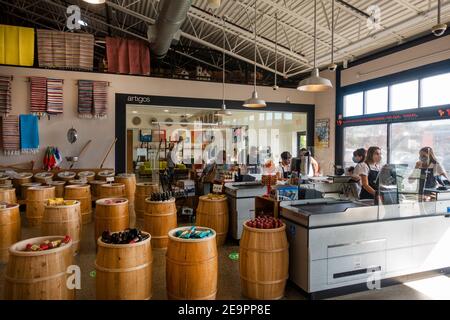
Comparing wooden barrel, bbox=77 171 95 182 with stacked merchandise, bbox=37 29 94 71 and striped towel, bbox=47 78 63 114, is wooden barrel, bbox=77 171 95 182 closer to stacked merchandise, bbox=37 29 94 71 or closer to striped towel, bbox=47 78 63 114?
striped towel, bbox=47 78 63 114

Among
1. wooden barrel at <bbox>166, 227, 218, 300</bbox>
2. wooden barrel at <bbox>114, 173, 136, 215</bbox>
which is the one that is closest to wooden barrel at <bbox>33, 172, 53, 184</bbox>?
wooden barrel at <bbox>114, 173, 136, 215</bbox>

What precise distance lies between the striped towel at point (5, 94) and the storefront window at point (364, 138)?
9.51m

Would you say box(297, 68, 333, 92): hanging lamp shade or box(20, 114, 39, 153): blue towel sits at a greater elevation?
box(297, 68, 333, 92): hanging lamp shade

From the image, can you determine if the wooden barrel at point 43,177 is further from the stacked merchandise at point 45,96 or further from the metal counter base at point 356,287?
the metal counter base at point 356,287

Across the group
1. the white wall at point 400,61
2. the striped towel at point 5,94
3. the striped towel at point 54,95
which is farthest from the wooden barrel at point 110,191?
the white wall at point 400,61

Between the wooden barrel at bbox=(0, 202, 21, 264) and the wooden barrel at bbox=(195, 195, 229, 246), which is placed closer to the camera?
the wooden barrel at bbox=(0, 202, 21, 264)

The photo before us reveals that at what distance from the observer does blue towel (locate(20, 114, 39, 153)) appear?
7918 mm

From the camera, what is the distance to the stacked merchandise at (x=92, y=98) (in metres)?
8.33

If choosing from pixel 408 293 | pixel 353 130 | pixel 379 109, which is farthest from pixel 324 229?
pixel 353 130

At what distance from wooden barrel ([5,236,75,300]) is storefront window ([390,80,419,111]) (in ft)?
25.9

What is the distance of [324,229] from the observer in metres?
3.07

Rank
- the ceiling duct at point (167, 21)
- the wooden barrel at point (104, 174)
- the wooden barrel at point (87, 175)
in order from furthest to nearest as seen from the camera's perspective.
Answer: the wooden barrel at point (104, 174)
the wooden barrel at point (87, 175)
the ceiling duct at point (167, 21)

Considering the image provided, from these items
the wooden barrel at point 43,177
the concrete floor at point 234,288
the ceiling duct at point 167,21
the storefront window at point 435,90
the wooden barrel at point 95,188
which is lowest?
the concrete floor at point 234,288
